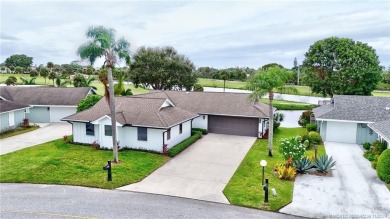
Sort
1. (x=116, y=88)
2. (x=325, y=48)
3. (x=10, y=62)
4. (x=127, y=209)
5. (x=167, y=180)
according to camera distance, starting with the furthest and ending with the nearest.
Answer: (x=10, y=62), (x=325, y=48), (x=116, y=88), (x=167, y=180), (x=127, y=209)

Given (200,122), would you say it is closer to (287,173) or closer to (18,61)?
(287,173)

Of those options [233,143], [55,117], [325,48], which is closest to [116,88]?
[55,117]

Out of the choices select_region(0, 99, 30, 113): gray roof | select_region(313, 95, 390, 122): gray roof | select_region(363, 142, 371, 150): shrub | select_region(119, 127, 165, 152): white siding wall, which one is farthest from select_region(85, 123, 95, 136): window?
select_region(363, 142, 371, 150): shrub

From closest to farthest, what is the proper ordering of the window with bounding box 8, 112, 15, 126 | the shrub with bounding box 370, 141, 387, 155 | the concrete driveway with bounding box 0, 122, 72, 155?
1. the shrub with bounding box 370, 141, 387, 155
2. the concrete driveway with bounding box 0, 122, 72, 155
3. the window with bounding box 8, 112, 15, 126

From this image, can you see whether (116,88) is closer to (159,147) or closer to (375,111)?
(159,147)

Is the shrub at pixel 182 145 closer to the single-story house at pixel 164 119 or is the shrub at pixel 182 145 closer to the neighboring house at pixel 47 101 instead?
the single-story house at pixel 164 119

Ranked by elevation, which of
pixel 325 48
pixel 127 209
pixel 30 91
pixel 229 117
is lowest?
pixel 127 209

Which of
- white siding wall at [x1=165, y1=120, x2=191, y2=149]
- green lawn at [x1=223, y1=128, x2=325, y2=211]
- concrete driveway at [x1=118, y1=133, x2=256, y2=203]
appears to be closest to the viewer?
green lawn at [x1=223, y1=128, x2=325, y2=211]

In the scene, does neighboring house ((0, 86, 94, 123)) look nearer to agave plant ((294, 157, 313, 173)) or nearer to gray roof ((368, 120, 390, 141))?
agave plant ((294, 157, 313, 173))

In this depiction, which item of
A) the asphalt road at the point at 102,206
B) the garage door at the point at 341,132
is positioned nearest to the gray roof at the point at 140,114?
the asphalt road at the point at 102,206
